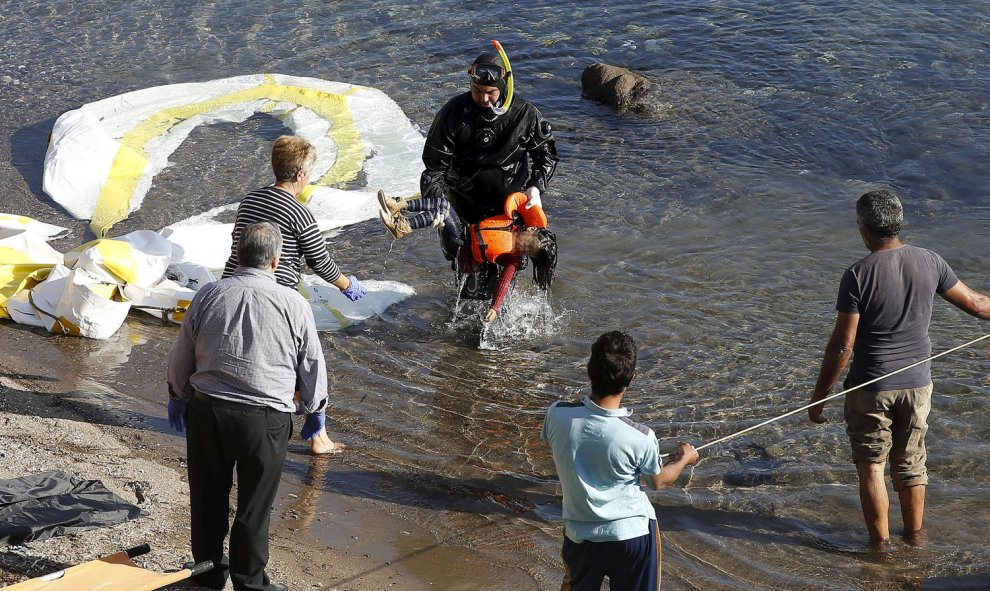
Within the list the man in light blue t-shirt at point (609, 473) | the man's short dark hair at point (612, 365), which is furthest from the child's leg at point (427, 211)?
the man's short dark hair at point (612, 365)

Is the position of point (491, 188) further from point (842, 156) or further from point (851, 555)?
point (842, 156)

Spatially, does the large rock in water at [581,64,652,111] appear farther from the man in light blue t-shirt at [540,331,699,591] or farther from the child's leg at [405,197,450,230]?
the man in light blue t-shirt at [540,331,699,591]

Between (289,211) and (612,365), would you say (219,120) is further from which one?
(612,365)

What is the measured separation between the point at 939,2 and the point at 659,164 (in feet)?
21.0

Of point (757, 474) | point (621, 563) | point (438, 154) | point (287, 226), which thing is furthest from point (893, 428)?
point (438, 154)

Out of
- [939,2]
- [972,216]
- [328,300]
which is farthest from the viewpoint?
[939,2]

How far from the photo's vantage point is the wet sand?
14.7ft

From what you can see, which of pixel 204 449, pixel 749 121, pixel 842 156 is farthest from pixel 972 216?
pixel 204 449

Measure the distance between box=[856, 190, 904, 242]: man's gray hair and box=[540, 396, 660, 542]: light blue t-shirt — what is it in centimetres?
181

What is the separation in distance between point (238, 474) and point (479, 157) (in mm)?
3602

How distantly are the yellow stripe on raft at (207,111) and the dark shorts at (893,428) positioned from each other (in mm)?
6678

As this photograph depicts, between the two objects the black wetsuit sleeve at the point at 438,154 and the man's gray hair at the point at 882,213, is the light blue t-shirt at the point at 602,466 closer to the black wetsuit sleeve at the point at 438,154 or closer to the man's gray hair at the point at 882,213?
the man's gray hair at the point at 882,213

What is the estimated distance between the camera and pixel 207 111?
40.4 feet

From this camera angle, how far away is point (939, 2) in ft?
47.1
